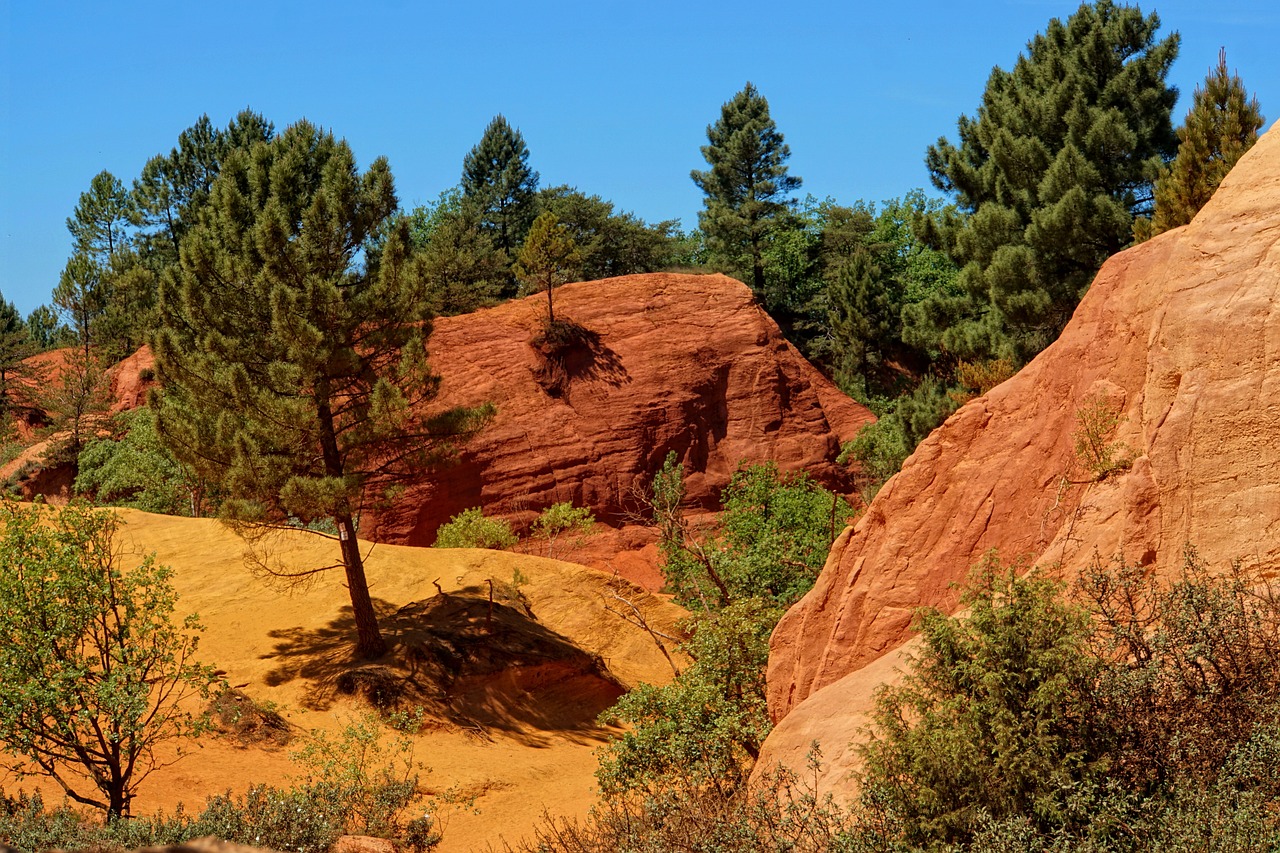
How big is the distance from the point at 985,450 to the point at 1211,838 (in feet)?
17.4

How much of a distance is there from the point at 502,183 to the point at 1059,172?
35558 mm

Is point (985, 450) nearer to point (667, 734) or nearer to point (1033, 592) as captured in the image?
point (1033, 592)

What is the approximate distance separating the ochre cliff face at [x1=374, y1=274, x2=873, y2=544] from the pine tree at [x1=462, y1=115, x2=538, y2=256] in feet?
46.8

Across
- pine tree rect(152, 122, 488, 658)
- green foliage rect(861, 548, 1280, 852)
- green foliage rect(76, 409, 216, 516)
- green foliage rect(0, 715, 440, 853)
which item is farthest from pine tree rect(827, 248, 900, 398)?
green foliage rect(861, 548, 1280, 852)

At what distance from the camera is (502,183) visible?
189 feet

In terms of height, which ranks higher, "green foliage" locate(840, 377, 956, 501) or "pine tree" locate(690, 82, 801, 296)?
"pine tree" locate(690, 82, 801, 296)

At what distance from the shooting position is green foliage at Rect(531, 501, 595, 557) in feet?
118

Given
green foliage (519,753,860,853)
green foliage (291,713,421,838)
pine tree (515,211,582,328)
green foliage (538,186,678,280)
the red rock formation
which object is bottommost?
green foliage (291,713,421,838)

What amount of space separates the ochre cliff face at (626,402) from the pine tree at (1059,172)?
13055mm

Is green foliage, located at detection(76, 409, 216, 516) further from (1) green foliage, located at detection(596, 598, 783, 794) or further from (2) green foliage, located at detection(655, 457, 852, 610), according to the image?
(1) green foliage, located at detection(596, 598, 783, 794)

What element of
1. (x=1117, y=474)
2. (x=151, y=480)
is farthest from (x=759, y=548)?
(x=151, y=480)

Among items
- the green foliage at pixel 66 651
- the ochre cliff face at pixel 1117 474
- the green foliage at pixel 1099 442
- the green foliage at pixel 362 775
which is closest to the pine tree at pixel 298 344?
the green foliage at pixel 362 775

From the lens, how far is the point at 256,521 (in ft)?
69.3

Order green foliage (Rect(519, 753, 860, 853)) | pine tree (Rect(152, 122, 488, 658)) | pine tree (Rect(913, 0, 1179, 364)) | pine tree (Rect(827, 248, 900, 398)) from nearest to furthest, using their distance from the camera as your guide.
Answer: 1. green foliage (Rect(519, 753, 860, 853))
2. pine tree (Rect(152, 122, 488, 658))
3. pine tree (Rect(913, 0, 1179, 364))
4. pine tree (Rect(827, 248, 900, 398))
